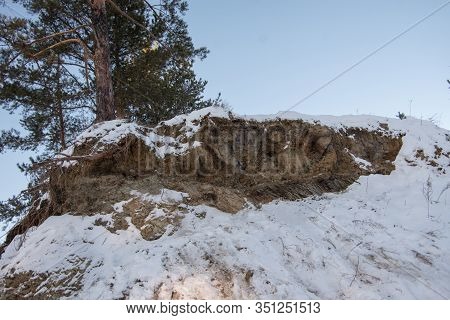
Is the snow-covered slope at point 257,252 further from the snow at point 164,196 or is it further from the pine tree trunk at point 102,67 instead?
the pine tree trunk at point 102,67

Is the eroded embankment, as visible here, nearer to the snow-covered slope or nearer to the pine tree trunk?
the snow-covered slope

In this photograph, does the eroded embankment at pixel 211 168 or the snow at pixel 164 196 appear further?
the eroded embankment at pixel 211 168

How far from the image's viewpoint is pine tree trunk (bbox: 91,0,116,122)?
8289 millimetres

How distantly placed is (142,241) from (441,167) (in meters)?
6.52

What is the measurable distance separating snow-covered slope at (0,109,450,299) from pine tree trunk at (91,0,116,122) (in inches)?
60.1

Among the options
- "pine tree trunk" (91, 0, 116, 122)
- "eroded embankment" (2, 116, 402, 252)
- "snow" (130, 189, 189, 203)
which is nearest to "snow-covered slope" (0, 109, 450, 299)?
"snow" (130, 189, 189, 203)

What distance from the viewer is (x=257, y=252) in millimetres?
5234

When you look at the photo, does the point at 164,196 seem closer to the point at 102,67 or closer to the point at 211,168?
the point at 211,168

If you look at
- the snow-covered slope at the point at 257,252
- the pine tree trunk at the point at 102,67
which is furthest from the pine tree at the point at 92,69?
the snow-covered slope at the point at 257,252

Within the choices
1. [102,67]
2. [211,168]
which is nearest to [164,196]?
[211,168]

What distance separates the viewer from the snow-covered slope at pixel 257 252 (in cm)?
465

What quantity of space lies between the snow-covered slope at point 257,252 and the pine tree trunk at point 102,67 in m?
1.53
